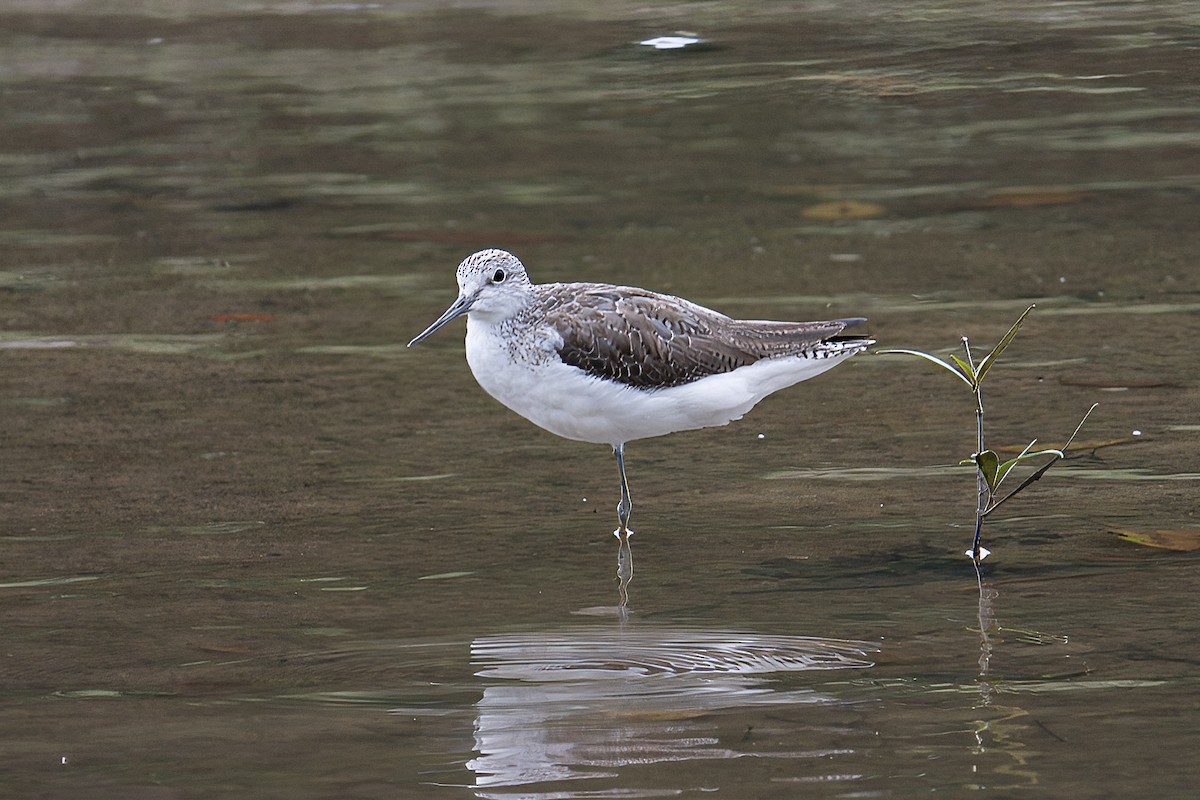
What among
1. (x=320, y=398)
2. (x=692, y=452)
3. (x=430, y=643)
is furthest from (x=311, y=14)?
(x=430, y=643)

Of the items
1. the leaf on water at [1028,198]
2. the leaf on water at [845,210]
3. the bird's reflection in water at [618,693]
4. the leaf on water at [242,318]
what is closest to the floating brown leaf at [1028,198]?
the leaf on water at [1028,198]

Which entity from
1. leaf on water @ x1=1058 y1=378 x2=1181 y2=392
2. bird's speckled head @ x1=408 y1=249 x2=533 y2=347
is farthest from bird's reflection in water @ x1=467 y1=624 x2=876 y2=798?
leaf on water @ x1=1058 y1=378 x2=1181 y2=392

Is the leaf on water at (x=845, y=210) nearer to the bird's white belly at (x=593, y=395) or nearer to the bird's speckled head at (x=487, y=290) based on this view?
the bird's white belly at (x=593, y=395)

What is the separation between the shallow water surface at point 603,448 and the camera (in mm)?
4809

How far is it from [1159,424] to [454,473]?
3109mm

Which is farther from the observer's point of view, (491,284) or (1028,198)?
(1028,198)

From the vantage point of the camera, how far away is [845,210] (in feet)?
40.4

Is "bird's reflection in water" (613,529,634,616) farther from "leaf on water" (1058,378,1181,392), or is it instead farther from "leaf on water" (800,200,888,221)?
"leaf on water" (800,200,888,221)

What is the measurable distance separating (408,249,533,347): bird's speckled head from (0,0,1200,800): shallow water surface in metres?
0.77

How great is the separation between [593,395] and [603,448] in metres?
1.34

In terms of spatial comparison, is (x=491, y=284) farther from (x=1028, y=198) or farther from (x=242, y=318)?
A: (x=1028, y=198)

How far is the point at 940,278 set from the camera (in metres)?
10.5

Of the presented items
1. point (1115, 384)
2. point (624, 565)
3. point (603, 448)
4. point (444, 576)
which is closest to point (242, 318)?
point (603, 448)

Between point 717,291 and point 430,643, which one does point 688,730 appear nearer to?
point 430,643
